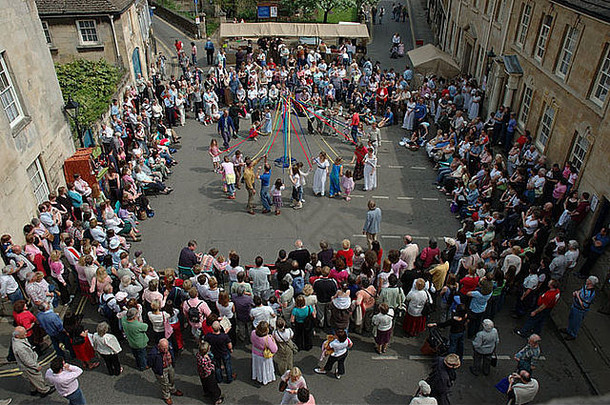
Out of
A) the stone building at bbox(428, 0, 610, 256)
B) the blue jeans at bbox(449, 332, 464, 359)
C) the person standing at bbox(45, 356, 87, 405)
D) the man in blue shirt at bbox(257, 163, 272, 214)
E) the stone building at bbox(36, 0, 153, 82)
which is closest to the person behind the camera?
the person standing at bbox(45, 356, 87, 405)

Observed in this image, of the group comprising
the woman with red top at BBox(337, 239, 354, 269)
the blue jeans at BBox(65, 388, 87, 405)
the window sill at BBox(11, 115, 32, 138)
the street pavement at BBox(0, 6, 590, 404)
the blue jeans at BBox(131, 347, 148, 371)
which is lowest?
the street pavement at BBox(0, 6, 590, 404)

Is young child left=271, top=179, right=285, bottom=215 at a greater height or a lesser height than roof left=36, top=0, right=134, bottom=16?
lesser

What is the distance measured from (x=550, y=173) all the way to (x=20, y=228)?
15299 mm

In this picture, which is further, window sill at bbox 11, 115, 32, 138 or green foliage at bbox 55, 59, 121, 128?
green foliage at bbox 55, 59, 121, 128

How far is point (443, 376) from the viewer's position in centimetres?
772

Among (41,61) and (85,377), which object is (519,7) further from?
(85,377)

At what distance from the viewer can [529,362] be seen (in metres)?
8.28

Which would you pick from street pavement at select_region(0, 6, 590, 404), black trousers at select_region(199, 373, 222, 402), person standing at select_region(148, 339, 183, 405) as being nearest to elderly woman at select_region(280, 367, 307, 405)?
street pavement at select_region(0, 6, 590, 404)

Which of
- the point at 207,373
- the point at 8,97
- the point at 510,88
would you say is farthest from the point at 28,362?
the point at 510,88

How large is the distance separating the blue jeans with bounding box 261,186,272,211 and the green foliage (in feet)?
25.9

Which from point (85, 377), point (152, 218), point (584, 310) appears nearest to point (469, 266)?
point (584, 310)

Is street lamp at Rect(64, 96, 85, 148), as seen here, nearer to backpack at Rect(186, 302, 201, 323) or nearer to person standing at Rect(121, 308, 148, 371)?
person standing at Rect(121, 308, 148, 371)

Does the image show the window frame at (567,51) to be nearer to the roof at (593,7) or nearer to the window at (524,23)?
the roof at (593,7)

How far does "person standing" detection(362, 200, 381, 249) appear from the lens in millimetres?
12716
